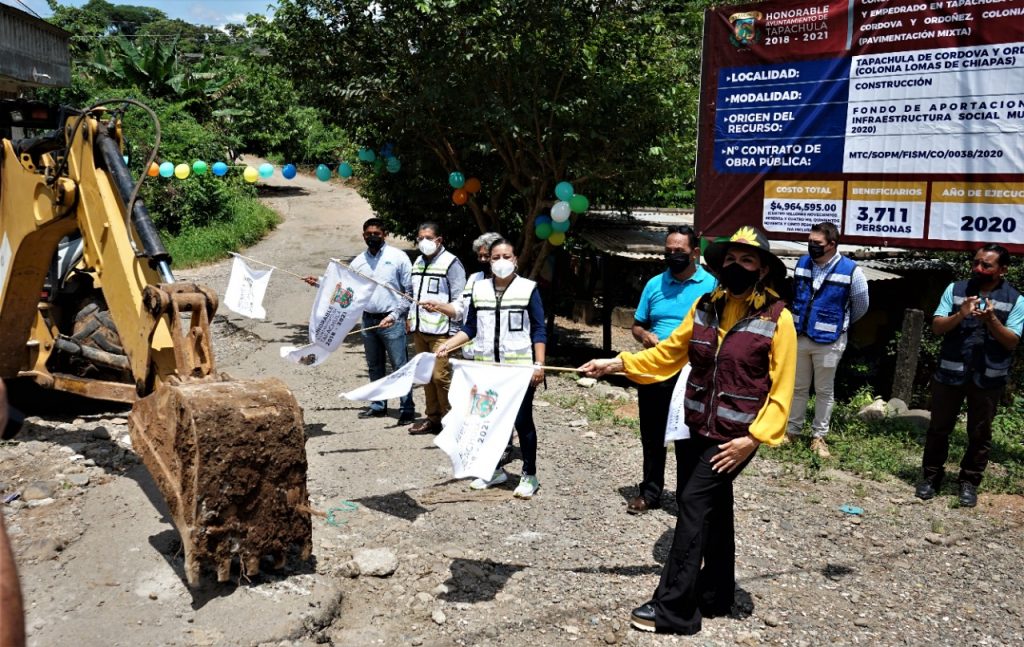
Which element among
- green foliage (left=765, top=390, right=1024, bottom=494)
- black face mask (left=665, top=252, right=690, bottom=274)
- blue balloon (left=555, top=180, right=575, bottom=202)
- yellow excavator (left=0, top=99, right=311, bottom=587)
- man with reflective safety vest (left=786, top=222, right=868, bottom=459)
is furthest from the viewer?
blue balloon (left=555, top=180, right=575, bottom=202)

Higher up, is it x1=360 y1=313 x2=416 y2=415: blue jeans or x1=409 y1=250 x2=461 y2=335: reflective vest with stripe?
x1=409 y1=250 x2=461 y2=335: reflective vest with stripe

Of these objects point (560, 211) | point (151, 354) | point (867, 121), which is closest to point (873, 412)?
point (867, 121)

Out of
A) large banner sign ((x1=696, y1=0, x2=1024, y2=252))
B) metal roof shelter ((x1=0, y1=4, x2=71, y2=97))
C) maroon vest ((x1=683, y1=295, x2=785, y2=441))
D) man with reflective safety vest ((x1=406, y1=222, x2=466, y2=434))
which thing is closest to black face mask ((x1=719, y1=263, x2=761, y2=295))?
maroon vest ((x1=683, y1=295, x2=785, y2=441))

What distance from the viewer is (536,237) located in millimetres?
13609

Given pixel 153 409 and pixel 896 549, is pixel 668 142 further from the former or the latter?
pixel 153 409

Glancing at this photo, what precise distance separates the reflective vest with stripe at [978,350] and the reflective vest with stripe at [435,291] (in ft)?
13.1

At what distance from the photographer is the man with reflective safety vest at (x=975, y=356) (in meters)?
6.18

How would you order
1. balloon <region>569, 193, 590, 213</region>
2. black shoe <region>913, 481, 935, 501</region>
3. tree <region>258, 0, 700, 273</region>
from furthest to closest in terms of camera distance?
1. balloon <region>569, 193, 590, 213</region>
2. tree <region>258, 0, 700, 273</region>
3. black shoe <region>913, 481, 935, 501</region>

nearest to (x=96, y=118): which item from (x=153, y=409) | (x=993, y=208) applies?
(x=153, y=409)

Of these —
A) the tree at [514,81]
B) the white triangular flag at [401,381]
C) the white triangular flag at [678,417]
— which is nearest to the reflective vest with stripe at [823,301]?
the white triangular flag at [678,417]

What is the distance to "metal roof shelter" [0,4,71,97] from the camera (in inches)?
488

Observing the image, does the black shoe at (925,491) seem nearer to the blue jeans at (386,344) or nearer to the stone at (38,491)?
the blue jeans at (386,344)

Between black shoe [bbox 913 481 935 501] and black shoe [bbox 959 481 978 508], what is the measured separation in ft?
0.66

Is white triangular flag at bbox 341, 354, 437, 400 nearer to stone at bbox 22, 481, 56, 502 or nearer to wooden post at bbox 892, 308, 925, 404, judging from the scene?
stone at bbox 22, 481, 56, 502
